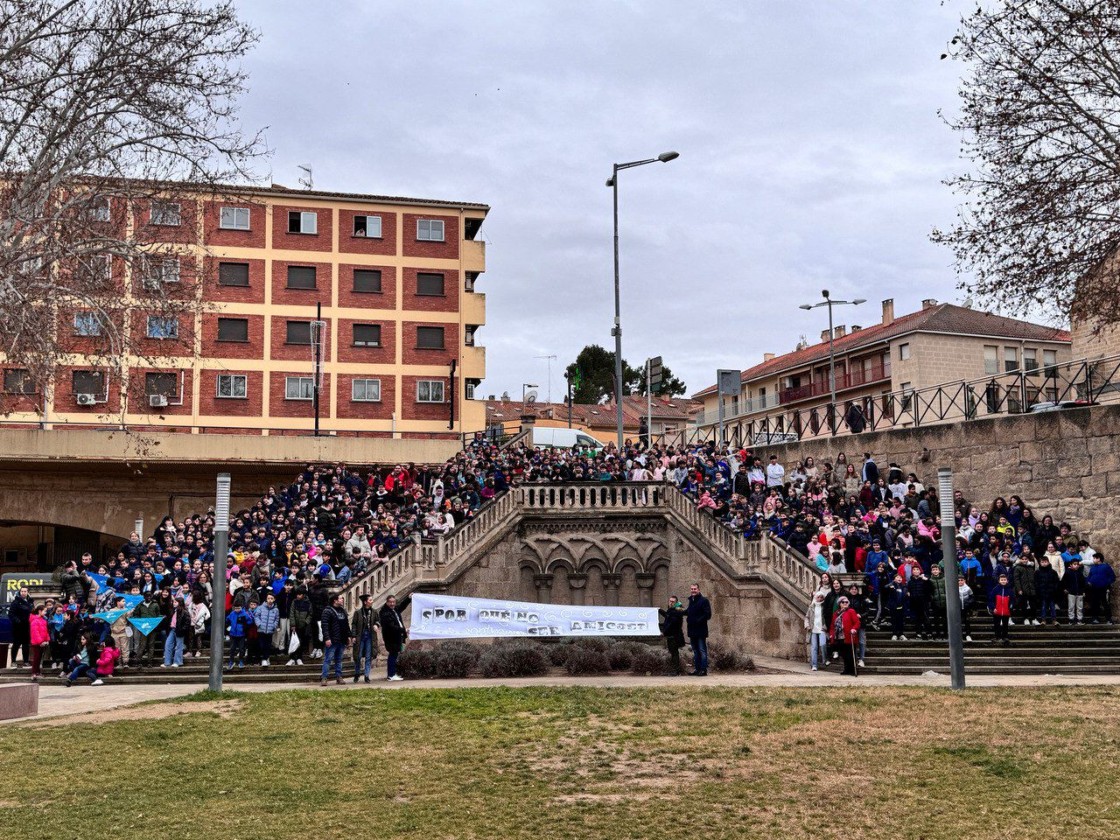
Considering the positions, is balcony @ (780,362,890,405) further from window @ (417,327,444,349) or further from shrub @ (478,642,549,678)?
shrub @ (478,642,549,678)

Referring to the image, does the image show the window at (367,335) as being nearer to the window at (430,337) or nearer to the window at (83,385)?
the window at (430,337)

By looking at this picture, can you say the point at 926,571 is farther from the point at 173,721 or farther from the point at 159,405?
the point at 159,405

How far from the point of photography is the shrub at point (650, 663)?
22328 millimetres

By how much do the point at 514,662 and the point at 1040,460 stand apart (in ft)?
49.2

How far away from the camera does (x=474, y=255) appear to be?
5119cm

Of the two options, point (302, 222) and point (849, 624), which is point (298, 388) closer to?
point (302, 222)

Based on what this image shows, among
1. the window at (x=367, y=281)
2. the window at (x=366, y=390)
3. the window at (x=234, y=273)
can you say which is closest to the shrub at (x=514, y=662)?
the window at (x=366, y=390)

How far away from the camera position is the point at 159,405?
46.5 meters

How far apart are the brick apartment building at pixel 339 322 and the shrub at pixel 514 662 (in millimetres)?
27437

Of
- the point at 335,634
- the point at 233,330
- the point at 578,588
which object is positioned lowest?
the point at 335,634

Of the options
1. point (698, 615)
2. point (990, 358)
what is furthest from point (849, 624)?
point (990, 358)

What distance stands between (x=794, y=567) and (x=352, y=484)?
14.3 meters

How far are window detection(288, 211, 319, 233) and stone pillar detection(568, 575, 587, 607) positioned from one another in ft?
79.4

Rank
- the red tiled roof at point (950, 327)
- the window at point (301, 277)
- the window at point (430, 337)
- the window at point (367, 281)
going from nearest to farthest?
the window at point (301, 277) → the window at point (367, 281) → the window at point (430, 337) → the red tiled roof at point (950, 327)
